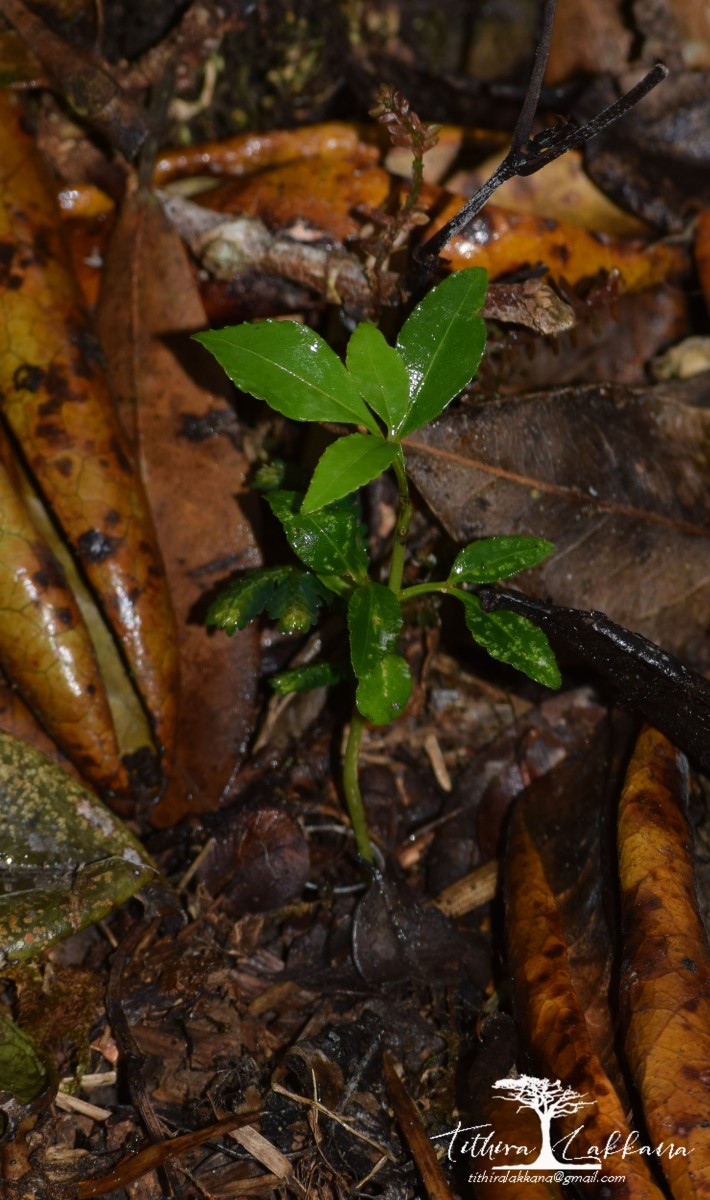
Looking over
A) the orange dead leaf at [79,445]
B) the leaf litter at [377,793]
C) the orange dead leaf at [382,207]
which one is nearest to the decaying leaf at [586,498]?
the leaf litter at [377,793]

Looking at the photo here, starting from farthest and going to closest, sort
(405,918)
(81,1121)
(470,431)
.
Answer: (470,431) → (405,918) → (81,1121)

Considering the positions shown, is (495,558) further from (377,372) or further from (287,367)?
(287,367)

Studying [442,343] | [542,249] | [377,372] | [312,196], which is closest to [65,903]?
[377,372]

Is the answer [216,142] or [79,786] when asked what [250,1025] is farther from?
[216,142]

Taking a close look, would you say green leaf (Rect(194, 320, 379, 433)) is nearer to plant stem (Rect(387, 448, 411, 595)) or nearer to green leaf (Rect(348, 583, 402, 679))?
plant stem (Rect(387, 448, 411, 595))

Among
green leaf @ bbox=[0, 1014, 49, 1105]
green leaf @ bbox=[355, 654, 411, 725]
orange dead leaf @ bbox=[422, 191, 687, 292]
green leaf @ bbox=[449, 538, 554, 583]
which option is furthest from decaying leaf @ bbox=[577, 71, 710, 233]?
green leaf @ bbox=[0, 1014, 49, 1105]

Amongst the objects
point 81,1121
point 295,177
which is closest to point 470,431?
point 295,177

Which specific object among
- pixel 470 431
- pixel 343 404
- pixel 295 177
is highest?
pixel 295 177
